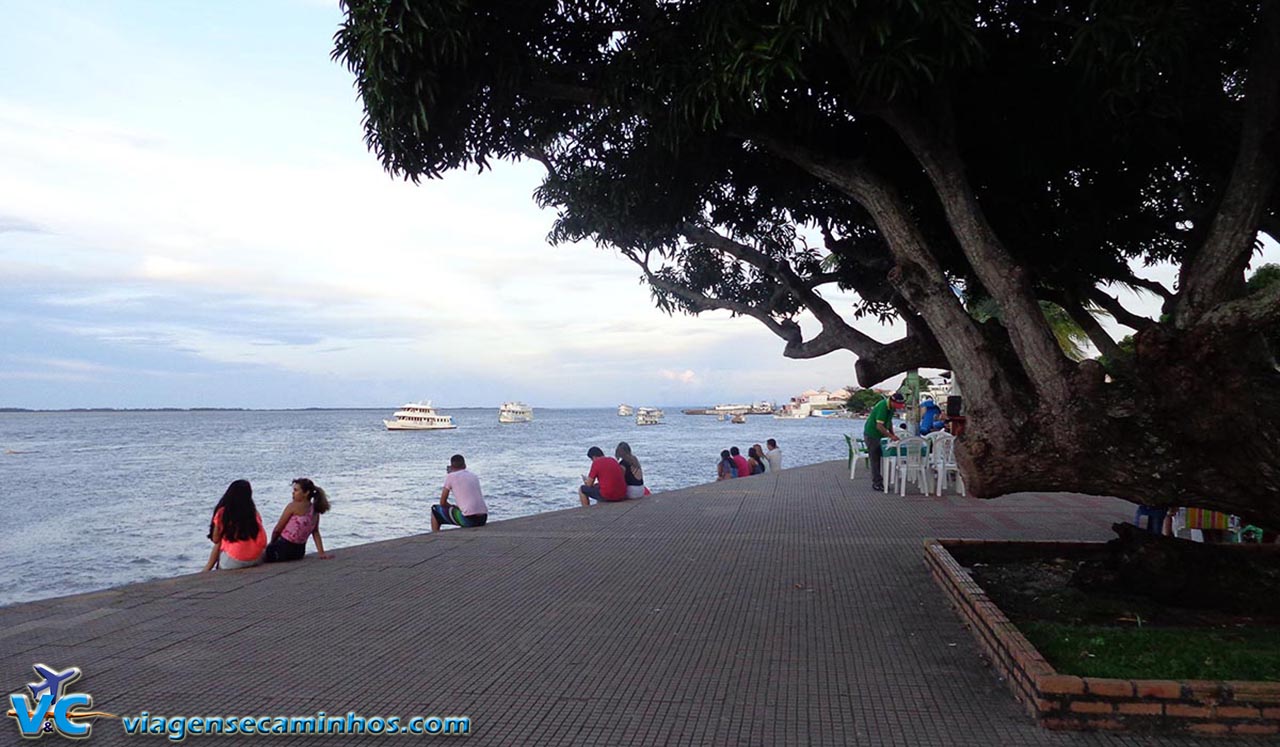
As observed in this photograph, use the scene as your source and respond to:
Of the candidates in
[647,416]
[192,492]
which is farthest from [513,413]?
[192,492]

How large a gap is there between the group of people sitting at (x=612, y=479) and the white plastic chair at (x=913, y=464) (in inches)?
169

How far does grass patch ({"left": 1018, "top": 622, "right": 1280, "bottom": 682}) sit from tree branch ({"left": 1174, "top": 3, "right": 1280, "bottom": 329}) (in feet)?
6.02

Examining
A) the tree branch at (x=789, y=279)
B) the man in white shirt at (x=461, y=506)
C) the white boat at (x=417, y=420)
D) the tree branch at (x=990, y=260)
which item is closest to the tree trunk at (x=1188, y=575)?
the tree branch at (x=990, y=260)

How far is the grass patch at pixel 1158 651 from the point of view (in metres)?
4.52

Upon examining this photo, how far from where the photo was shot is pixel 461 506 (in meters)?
11.8

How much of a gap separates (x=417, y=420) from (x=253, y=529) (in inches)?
3933

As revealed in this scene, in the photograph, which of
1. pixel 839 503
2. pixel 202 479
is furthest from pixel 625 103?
pixel 202 479

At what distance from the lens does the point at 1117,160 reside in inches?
326

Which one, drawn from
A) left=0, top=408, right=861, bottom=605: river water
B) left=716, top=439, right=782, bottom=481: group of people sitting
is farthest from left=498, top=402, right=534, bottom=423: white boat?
left=716, top=439, right=782, bottom=481: group of people sitting

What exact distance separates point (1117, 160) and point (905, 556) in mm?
4154

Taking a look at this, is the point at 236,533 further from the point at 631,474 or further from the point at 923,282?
the point at 631,474

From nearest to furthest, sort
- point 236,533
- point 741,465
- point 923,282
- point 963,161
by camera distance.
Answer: point 923,282, point 963,161, point 236,533, point 741,465

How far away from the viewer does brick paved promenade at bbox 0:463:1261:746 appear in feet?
14.4

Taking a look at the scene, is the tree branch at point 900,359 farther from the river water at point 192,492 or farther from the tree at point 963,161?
the river water at point 192,492
